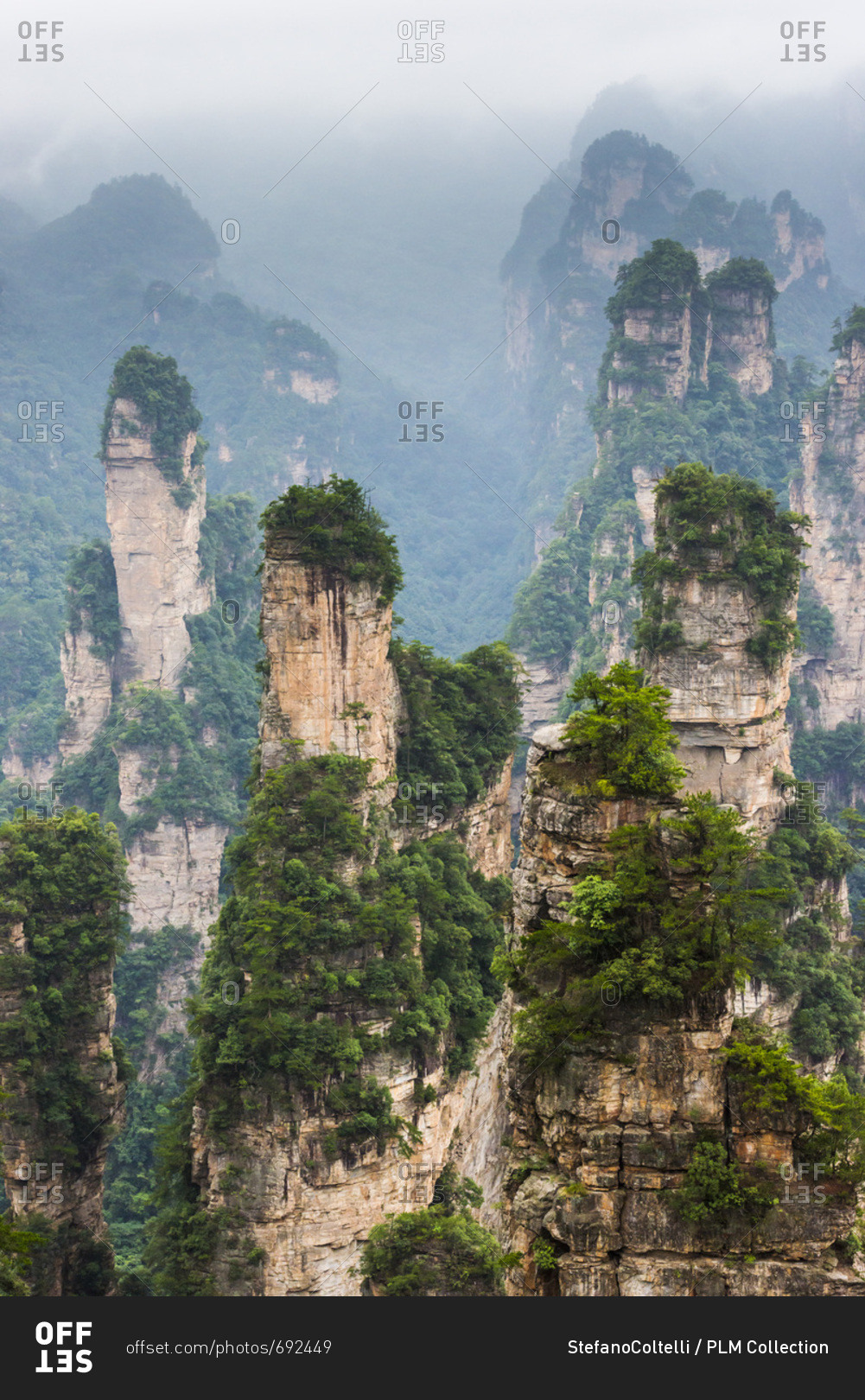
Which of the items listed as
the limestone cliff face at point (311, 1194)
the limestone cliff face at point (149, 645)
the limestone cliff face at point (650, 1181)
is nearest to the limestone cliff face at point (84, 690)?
the limestone cliff face at point (149, 645)

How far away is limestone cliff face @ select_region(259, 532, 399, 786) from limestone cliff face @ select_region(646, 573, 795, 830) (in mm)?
9605

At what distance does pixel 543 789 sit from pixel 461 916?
56.3ft

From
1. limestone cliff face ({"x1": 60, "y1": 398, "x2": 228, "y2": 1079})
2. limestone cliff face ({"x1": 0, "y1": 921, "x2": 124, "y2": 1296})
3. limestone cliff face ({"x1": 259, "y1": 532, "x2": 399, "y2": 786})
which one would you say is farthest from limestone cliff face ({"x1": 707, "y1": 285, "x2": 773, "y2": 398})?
limestone cliff face ({"x1": 0, "y1": 921, "x2": 124, "y2": 1296})

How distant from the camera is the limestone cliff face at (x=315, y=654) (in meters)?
33.2

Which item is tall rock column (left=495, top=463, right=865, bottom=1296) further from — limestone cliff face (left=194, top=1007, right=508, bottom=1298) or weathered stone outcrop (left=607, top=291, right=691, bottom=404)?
weathered stone outcrop (left=607, top=291, right=691, bottom=404)

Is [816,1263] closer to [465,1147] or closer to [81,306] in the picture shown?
[465,1147]

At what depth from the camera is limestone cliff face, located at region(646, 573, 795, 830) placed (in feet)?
125

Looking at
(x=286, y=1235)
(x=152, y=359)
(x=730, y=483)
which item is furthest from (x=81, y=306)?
(x=286, y=1235)

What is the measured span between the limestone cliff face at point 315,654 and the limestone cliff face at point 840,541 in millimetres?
35260

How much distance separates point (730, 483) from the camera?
1500 inches

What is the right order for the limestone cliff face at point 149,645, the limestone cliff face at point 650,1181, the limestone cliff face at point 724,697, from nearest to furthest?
1. the limestone cliff face at point 650,1181
2. the limestone cliff face at point 724,697
3. the limestone cliff face at point 149,645

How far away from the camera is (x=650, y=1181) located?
663 inches

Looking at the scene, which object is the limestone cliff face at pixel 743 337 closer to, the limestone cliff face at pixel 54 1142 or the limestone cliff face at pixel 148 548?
the limestone cliff face at pixel 148 548

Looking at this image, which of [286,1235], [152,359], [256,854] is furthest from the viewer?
[152,359]
